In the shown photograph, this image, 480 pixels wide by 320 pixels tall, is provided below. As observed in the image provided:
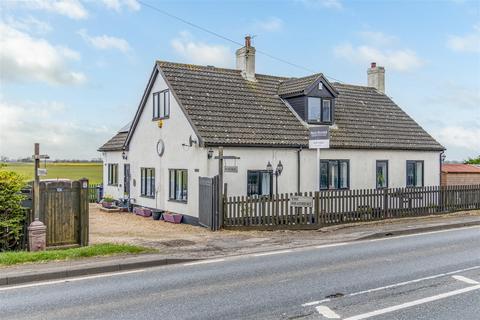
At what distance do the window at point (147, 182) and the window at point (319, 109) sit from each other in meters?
8.30

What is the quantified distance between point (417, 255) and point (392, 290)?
12.5 ft

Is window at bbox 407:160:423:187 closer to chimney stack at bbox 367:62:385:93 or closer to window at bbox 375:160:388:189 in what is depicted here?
window at bbox 375:160:388:189

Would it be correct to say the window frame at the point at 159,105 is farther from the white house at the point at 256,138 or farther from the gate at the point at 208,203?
the gate at the point at 208,203

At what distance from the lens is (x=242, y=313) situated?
7082 mm

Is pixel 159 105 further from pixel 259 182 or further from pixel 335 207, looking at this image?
pixel 335 207

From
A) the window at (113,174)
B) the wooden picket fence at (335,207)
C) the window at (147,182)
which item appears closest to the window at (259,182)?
the wooden picket fence at (335,207)

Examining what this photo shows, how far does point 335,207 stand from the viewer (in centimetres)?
1808

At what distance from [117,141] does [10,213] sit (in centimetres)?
1710

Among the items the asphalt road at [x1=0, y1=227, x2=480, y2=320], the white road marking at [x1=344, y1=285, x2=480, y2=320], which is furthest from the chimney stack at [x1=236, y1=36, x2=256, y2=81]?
the white road marking at [x1=344, y1=285, x2=480, y2=320]

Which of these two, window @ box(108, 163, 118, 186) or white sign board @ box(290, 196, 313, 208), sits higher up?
window @ box(108, 163, 118, 186)

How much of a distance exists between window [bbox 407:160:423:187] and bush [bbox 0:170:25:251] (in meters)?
19.0

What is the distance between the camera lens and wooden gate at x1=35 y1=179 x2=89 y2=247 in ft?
41.8

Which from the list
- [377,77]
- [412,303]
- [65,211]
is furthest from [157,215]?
[377,77]

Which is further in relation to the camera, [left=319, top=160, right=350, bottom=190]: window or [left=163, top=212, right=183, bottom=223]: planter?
[left=319, top=160, right=350, bottom=190]: window
